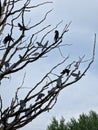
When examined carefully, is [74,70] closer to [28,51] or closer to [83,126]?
[28,51]

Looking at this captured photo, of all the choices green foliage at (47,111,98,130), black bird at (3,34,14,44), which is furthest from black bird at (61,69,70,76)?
green foliage at (47,111,98,130)

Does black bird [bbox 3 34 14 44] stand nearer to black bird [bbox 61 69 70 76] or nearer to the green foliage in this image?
black bird [bbox 61 69 70 76]

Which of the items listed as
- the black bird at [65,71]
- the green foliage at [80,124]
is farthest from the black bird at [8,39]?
the green foliage at [80,124]

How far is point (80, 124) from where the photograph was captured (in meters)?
26.7

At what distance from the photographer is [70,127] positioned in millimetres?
26734

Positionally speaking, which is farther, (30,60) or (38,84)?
(30,60)

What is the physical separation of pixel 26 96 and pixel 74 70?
2.20 ft

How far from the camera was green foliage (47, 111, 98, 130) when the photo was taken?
86.4 feet

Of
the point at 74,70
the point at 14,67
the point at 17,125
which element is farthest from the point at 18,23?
the point at 17,125

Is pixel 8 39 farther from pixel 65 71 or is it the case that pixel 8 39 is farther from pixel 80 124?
pixel 80 124

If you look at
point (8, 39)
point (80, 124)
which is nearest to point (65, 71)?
point (8, 39)

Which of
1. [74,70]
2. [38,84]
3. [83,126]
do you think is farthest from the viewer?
[83,126]

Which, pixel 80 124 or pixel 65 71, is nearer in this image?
pixel 65 71

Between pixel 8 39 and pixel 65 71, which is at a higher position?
pixel 8 39
